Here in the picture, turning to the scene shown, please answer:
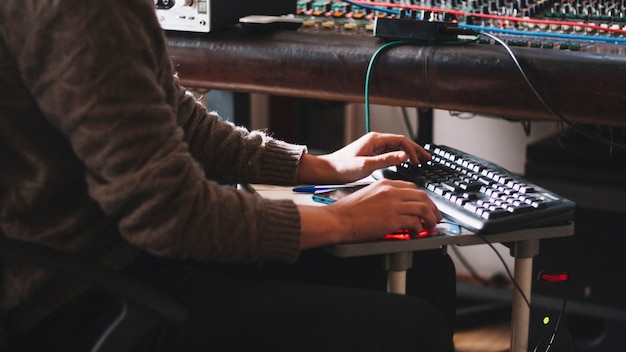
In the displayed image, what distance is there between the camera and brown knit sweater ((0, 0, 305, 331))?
0.86 m

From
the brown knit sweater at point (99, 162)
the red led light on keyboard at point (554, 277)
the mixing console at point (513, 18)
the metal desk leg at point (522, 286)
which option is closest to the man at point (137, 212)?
the brown knit sweater at point (99, 162)

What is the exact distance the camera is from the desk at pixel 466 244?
3.34 feet

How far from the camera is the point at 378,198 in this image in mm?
1045

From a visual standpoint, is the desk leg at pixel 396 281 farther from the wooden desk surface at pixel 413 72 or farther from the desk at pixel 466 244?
the wooden desk surface at pixel 413 72

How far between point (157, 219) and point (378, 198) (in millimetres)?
268

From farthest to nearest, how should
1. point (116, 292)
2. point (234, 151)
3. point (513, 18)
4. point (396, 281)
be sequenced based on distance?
1. point (513, 18)
2. point (234, 151)
3. point (396, 281)
4. point (116, 292)

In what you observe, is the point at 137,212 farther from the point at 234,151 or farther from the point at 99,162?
the point at 234,151

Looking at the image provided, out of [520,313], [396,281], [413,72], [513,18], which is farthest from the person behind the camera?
[513,18]

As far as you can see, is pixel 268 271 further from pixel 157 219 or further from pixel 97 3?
pixel 97 3

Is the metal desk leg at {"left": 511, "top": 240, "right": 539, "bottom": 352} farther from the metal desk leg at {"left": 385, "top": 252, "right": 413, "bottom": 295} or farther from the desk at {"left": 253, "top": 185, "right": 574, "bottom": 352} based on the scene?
the metal desk leg at {"left": 385, "top": 252, "right": 413, "bottom": 295}

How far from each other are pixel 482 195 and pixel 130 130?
474mm

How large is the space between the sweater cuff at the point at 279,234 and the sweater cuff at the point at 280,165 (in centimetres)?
29

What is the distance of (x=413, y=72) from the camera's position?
4.74ft

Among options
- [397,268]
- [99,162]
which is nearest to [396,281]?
[397,268]
